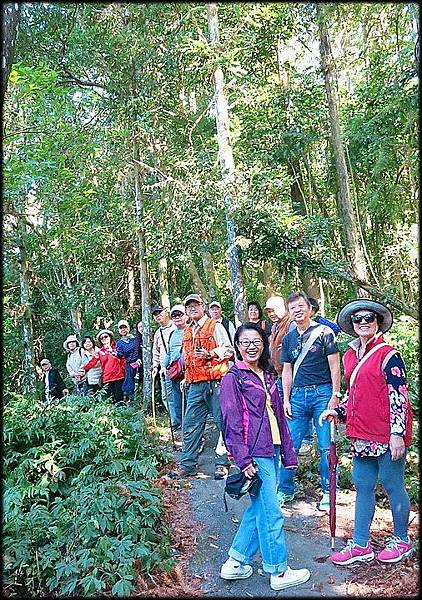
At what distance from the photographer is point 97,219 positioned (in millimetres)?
14602

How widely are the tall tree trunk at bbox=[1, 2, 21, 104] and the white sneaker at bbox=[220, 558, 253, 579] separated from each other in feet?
11.0

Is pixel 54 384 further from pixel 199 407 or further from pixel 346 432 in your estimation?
pixel 346 432

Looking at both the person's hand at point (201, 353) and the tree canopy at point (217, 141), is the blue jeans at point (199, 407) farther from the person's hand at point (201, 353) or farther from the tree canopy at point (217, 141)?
the tree canopy at point (217, 141)

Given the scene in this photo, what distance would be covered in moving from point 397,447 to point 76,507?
2660 mm

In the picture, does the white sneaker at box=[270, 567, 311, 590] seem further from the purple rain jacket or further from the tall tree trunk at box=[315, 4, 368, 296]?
the tall tree trunk at box=[315, 4, 368, 296]

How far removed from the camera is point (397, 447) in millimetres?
4027

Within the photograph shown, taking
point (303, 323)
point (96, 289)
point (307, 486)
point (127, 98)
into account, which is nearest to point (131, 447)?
point (307, 486)

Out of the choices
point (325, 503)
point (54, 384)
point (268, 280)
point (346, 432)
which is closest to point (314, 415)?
point (325, 503)

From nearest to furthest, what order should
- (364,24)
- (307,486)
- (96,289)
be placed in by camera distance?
(307,486)
(364,24)
(96,289)

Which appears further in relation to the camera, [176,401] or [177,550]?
[176,401]

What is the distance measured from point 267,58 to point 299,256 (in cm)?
503

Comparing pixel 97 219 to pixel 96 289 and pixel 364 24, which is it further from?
pixel 364 24

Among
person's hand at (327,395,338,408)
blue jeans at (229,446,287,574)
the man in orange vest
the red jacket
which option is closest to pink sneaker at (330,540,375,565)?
blue jeans at (229,446,287,574)

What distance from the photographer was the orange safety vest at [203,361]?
650 centimetres
